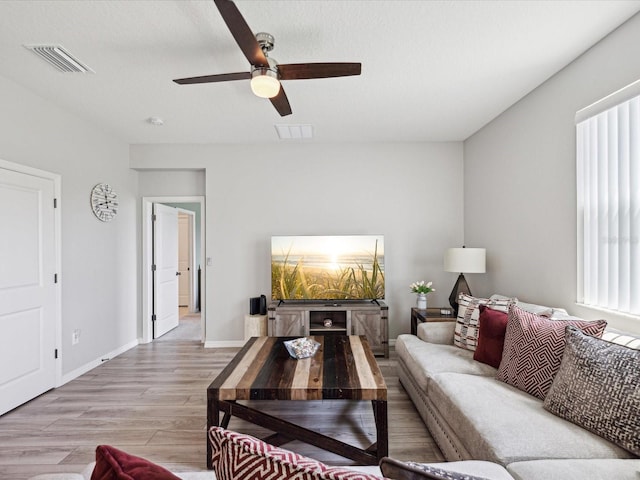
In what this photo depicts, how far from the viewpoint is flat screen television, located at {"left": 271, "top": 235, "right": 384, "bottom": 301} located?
419 cm

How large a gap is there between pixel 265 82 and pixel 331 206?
258 cm

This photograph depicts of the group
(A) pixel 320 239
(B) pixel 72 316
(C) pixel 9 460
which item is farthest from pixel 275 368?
(B) pixel 72 316

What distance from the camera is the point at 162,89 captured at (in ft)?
9.55

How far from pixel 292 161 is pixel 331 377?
3.08 meters

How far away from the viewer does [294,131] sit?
13.1 ft

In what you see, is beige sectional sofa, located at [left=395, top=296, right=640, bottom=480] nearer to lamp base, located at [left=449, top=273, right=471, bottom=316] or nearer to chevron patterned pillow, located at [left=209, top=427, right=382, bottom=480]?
chevron patterned pillow, located at [left=209, top=427, right=382, bottom=480]

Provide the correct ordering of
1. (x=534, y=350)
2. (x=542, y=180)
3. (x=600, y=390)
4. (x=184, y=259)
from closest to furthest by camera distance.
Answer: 1. (x=600, y=390)
2. (x=534, y=350)
3. (x=542, y=180)
4. (x=184, y=259)

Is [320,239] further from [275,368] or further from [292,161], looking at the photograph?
[275,368]

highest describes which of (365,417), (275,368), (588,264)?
(588,264)

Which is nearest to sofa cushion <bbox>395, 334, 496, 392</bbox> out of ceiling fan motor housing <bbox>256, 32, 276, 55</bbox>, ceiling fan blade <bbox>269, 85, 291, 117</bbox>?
ceiling fan blade <bbox>269, 85, 291, 117</bbox>

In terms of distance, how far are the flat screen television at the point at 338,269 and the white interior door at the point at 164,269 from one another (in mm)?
1975

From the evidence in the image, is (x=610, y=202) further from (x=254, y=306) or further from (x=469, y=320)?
(x=254, y=306)

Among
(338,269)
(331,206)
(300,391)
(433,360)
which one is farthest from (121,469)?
(331,206)

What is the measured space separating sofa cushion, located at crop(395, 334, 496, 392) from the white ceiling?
2.16 metres
